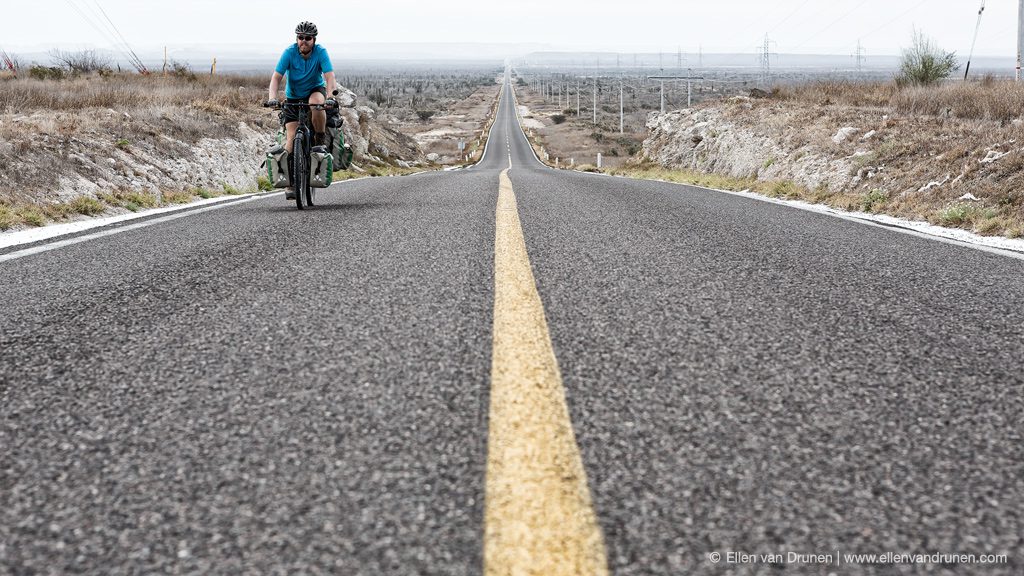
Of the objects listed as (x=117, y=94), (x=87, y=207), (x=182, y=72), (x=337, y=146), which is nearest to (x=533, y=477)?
(x=337, y=146)

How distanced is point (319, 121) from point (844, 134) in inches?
457

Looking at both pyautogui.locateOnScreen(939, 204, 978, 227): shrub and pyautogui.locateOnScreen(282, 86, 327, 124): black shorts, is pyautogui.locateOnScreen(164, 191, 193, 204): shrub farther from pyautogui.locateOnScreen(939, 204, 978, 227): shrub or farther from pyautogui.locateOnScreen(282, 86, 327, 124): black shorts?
pyautogui.locateOnScreen(939, 204, 978, 227): shrub

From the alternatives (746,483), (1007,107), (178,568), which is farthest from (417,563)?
(1007,107)

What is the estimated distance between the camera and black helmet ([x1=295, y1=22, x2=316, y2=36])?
7.32 meters

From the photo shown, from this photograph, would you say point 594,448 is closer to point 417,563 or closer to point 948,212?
point 417,563

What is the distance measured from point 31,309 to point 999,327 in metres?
3.63

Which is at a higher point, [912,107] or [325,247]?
[912,107]

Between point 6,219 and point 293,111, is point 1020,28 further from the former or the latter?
point 6,219

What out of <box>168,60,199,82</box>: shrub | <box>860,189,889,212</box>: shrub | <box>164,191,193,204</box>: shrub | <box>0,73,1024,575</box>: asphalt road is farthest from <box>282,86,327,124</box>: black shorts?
<box>168,60,199,82</box>: shrub

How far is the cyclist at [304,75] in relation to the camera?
7367 millimetres

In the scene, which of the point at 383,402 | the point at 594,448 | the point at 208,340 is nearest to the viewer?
the point at 594,448

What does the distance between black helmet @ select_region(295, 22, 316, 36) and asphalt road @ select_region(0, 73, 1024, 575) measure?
4.35 metres

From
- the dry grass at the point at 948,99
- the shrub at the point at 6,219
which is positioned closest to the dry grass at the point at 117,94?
the shrub at the point at 6,219

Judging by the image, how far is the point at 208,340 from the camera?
2363mm
